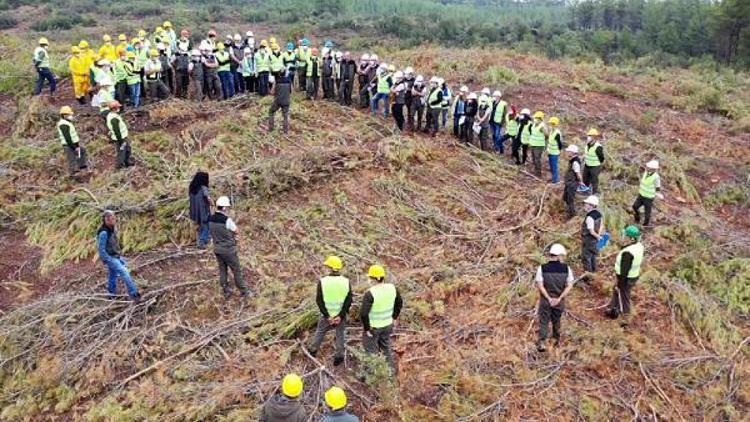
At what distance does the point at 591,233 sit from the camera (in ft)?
30.1

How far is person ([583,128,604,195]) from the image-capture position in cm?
1133

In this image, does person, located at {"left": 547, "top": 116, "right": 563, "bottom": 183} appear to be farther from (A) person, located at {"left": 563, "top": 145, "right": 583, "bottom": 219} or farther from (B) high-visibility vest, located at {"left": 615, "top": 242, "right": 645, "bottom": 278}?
(B) high-visibility vest, located at {"left": 615, "top": 242, "right": 645, "bottom": 278}

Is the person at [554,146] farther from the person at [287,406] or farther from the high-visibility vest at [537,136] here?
the person at [287,406]

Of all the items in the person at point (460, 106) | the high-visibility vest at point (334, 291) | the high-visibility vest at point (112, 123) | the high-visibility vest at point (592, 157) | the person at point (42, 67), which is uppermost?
the person at point (42, 67)

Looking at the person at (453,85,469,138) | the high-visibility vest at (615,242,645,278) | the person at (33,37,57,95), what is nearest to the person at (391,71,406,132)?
the person at (453,85,469,138)

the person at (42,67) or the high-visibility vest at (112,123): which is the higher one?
the person at (42,67)

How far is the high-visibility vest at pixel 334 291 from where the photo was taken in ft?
23.1

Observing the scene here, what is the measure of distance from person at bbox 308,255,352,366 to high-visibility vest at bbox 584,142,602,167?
6371mm

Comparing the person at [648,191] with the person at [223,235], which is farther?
the person at [648,191]

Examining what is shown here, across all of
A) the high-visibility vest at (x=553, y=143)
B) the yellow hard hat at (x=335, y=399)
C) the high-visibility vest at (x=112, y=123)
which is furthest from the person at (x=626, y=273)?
the high-visibility vest at (x=112, y=123)

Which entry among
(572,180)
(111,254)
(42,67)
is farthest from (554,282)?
(42,67)

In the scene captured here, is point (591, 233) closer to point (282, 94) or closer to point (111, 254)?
point (282, 94)

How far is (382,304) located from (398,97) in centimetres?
771

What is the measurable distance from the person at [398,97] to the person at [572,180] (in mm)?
4144
